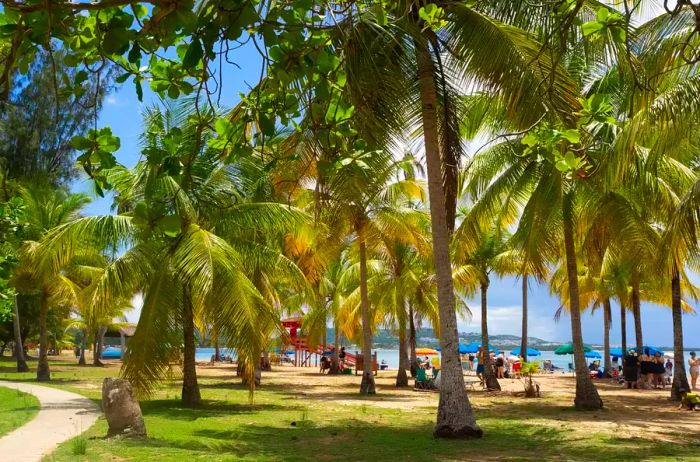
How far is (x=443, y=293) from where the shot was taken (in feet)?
34.1

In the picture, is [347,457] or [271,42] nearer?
[271,42]

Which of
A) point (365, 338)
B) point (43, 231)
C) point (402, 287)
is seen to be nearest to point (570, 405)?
Result: point (365, 338)

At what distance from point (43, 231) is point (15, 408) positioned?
11.4m

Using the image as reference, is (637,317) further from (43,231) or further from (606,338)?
(43,231)

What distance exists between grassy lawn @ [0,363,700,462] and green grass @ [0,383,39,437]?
4.49 ft

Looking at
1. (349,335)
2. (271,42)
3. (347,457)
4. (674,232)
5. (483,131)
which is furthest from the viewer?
(349,335)

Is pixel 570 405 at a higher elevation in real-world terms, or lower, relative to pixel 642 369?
lower

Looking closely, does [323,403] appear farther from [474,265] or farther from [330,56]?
[330,56]

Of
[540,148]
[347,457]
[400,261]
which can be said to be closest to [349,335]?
[400,261]

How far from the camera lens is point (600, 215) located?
52.5 ft

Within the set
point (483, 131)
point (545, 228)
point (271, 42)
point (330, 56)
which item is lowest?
point (271, 42)

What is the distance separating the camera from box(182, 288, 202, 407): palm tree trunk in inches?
583

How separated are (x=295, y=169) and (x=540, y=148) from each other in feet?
26.3

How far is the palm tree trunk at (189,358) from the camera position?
14.8 metres
